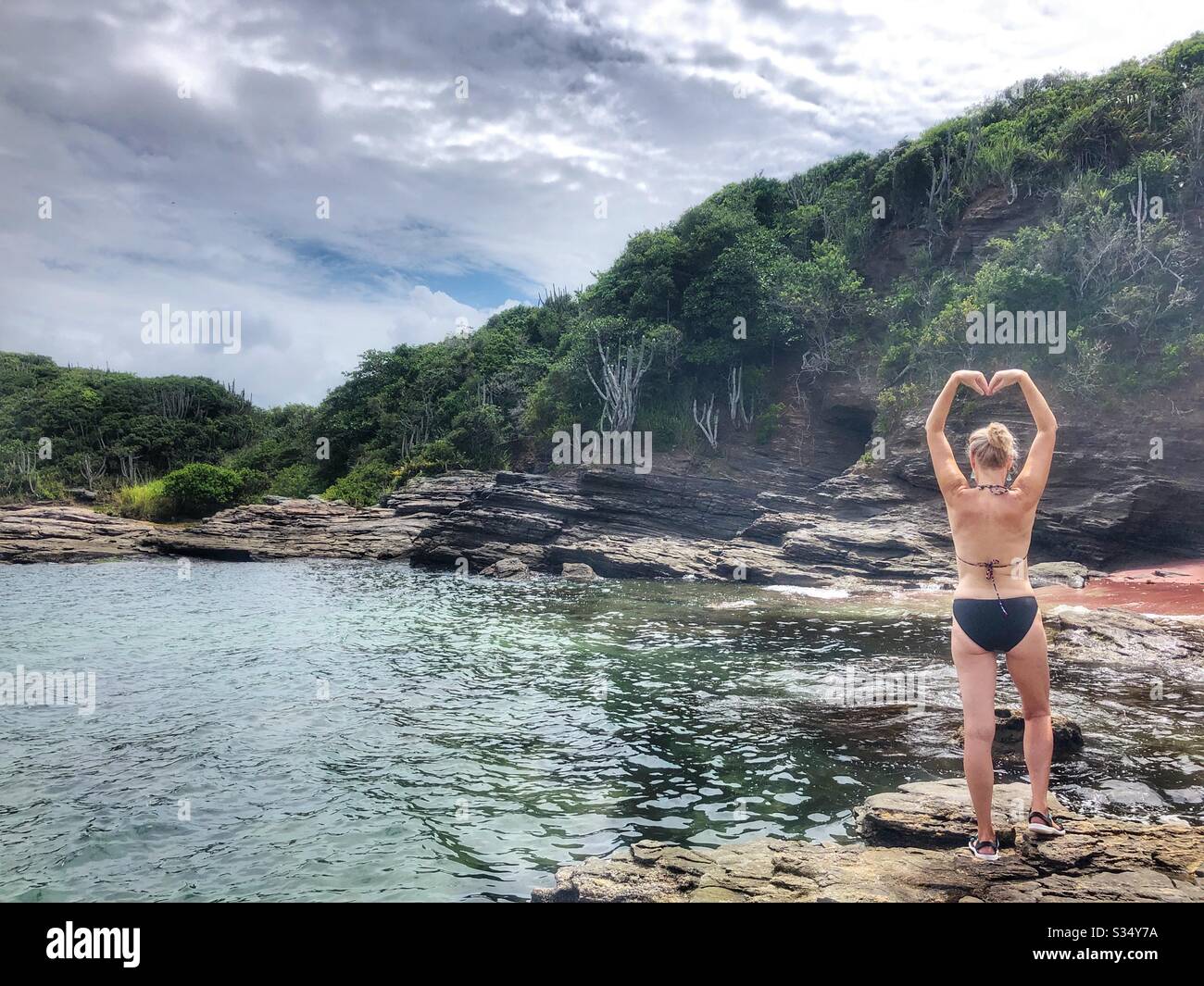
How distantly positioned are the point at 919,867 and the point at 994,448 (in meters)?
2.63

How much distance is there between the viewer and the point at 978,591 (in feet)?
15.4

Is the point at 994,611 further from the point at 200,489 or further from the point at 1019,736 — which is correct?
the point at 200,489

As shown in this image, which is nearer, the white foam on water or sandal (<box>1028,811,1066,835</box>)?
sandal (<box>1028,811,1066,835</box>)

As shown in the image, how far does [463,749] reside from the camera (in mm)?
8641

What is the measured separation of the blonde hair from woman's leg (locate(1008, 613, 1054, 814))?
39.6 inches

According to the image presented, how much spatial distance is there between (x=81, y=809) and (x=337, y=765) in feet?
7.49

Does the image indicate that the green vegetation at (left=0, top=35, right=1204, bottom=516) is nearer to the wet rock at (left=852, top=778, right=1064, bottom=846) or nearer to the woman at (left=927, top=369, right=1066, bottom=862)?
the wet rock at (left=852, top=778, right=1064, bottom=846)

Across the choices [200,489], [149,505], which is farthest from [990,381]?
[149,505]

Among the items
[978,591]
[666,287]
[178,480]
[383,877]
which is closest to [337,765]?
[383,877]

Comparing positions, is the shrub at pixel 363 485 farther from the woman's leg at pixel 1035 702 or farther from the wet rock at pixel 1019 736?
the woman's leg at pixel 1035 702

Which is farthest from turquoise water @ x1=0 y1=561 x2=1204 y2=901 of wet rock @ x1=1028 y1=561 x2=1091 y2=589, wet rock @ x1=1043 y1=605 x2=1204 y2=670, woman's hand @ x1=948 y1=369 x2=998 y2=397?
wet rock @ x1=1028 y1=561 x2=1091 y2=589

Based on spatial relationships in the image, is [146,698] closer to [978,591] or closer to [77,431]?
[978,591]

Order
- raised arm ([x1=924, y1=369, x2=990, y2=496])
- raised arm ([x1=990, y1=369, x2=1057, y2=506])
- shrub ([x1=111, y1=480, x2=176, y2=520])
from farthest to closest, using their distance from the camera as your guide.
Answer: shrub ([x1=111, y1=480, x2=176, y2=520]) < raised arm ([x1=924, y1=369, x2=990, y2=496]) < raised arm ([x1=990, y1=369, x2=1057, y2=506])

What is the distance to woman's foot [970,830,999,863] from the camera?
4484 mm
